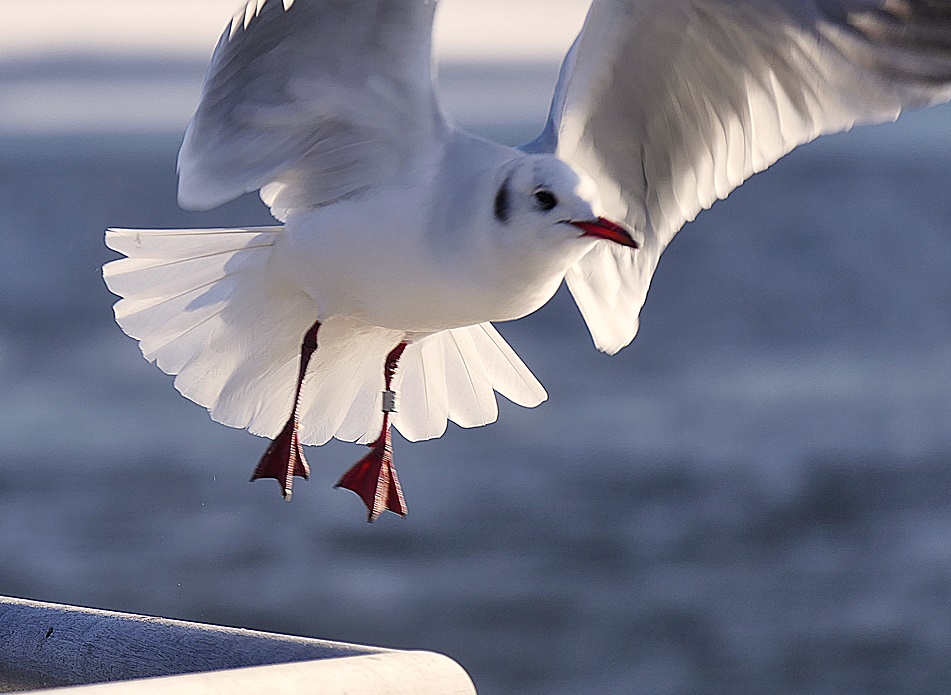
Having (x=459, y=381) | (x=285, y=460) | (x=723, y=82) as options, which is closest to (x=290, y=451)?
(x=285, y=460)

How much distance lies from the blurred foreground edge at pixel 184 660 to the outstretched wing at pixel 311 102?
3.14ft

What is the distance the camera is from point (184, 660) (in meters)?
2.07

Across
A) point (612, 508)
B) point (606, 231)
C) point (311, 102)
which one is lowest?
point (612, 508)

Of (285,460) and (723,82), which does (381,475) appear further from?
(723,82)

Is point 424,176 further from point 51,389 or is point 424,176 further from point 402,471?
point 51,389

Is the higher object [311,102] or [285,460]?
[311,102]

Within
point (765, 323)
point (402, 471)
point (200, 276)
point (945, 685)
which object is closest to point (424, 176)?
point (200, 276)

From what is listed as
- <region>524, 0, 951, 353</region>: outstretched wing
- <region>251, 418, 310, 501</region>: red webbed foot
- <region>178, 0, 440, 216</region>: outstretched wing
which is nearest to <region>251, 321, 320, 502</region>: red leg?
<region>251, 418, 310, 501</region>: red webbed foot

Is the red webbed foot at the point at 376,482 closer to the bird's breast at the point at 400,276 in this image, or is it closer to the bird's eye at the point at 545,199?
the bird's breast at the point at 400,276

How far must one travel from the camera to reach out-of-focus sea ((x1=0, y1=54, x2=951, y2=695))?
964 centimetres

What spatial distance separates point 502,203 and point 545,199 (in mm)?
84

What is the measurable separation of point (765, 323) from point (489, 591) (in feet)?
21.6

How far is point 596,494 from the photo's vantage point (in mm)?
12086

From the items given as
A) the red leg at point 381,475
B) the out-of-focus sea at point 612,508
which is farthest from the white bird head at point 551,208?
the out-of-focus sea at point 612,508
